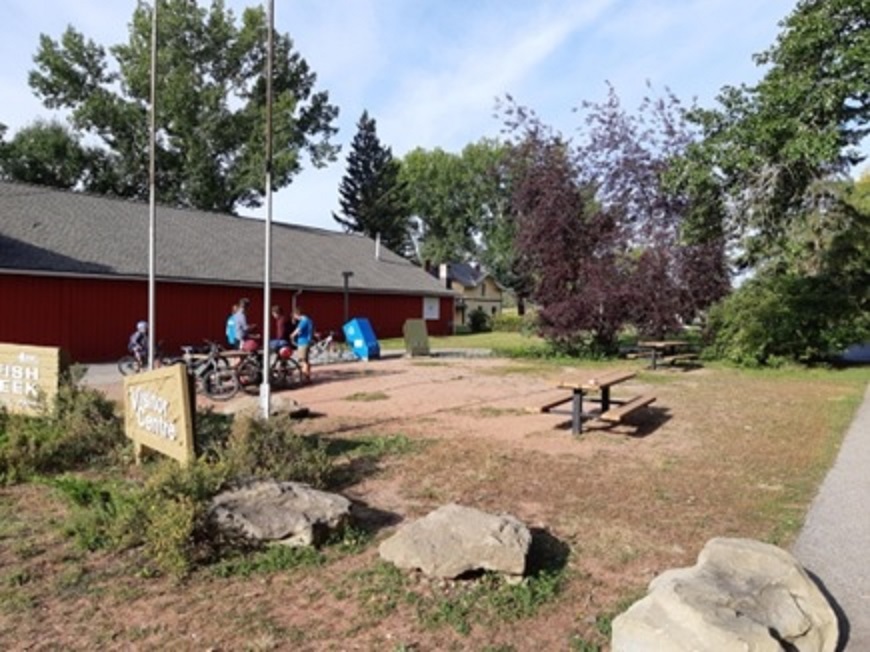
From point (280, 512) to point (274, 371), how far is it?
9.91 m

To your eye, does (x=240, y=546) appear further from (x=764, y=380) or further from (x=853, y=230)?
(x=853, y=230)

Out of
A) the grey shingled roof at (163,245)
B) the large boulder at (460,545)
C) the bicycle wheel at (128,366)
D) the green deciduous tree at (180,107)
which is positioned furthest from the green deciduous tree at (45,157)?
the large boulder at (460,545)

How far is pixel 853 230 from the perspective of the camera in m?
24.5

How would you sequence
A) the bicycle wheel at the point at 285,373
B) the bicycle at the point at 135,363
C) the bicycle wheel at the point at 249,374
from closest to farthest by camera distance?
1. the bicycle wheel at the point at 249,374
2. the bicycle wheel at the point at 285,373
3. the bicycle at the point at 135,363

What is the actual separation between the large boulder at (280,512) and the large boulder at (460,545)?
1.69ft

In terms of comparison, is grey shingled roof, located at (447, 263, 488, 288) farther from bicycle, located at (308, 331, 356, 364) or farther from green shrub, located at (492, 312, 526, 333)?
bicycle, located at (308, 331, 356, 364)

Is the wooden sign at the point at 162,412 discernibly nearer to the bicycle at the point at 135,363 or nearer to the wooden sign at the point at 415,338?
the bicycle at the point at 135,363

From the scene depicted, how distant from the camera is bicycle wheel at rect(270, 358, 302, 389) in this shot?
14688mm

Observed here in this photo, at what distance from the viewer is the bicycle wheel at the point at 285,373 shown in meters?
14.7

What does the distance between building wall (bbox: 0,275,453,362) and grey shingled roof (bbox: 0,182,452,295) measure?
0.49 meters

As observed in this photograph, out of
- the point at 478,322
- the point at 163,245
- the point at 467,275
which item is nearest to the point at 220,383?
the point at 163,245

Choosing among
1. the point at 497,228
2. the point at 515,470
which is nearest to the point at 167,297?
the point at 515,470

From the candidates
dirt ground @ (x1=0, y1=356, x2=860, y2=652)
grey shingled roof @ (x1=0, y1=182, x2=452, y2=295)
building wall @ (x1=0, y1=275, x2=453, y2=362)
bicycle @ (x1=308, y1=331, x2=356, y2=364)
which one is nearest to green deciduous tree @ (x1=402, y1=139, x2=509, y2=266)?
grey shingled roof @ (x1=0, y1=182, x2=452, y2=295)

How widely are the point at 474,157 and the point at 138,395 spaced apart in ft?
244
